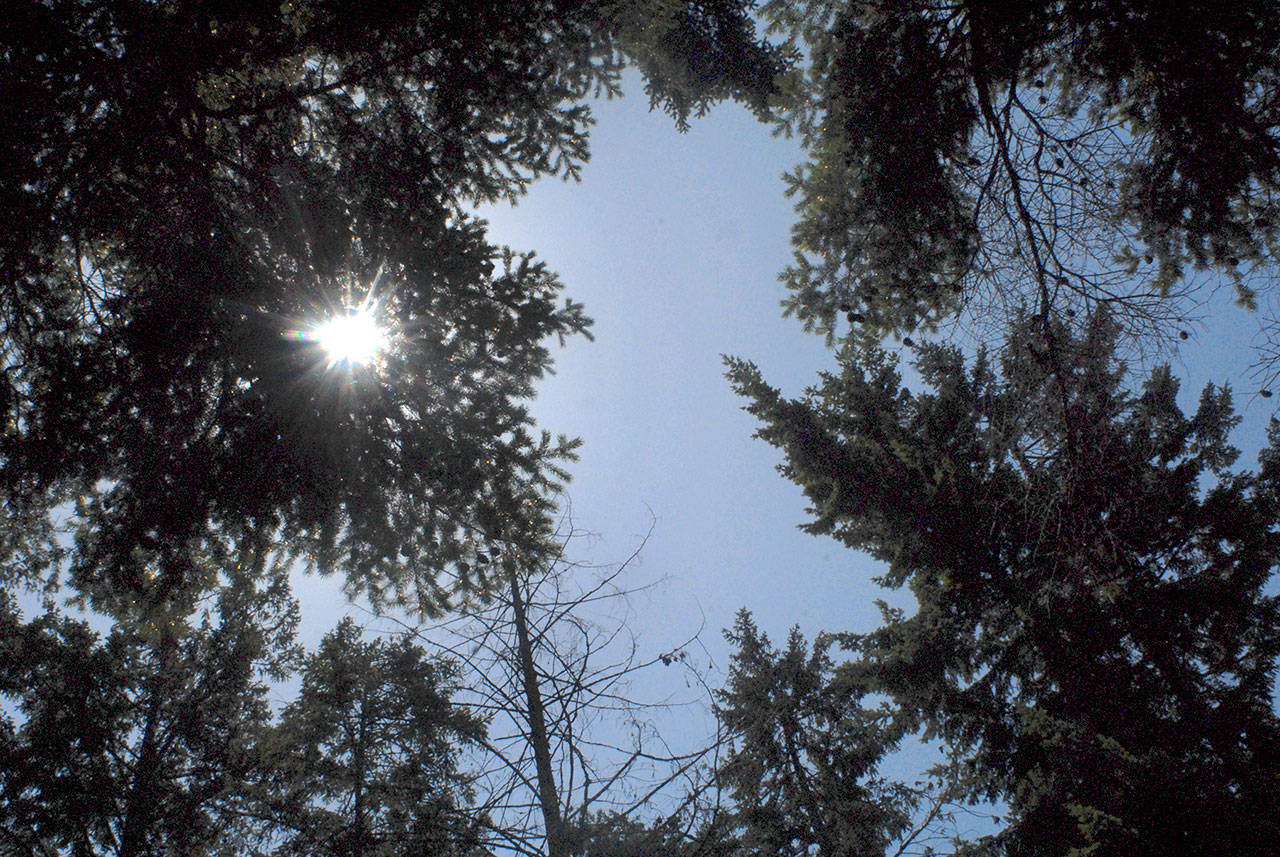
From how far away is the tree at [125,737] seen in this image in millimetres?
8992

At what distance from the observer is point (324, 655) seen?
11.2 metres

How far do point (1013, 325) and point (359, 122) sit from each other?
5.65 meters

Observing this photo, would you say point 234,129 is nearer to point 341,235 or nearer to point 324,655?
point 341,235

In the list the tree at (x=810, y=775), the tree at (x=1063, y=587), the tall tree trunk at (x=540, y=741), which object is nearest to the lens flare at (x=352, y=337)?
the tall tree trunk at (x=540, y=741)

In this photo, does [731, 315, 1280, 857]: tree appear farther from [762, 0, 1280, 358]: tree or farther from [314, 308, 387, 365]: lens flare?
[314, 308, 387, 365]: lens flare

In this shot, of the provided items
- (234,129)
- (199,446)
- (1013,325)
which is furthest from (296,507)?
(1013,325)

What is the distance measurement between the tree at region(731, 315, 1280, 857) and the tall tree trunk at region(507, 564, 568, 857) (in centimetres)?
343

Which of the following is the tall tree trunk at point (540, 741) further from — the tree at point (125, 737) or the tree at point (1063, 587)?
the tree at point (125, 737)

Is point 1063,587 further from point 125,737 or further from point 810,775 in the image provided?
point 125,737

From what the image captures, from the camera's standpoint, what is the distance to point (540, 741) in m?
4.64

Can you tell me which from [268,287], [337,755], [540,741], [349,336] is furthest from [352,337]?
[337,755]

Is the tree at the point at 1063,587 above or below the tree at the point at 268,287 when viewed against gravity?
below

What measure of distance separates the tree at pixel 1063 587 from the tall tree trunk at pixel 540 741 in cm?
343

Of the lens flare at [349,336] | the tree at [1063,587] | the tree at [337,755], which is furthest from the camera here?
the tree at [337,755]
